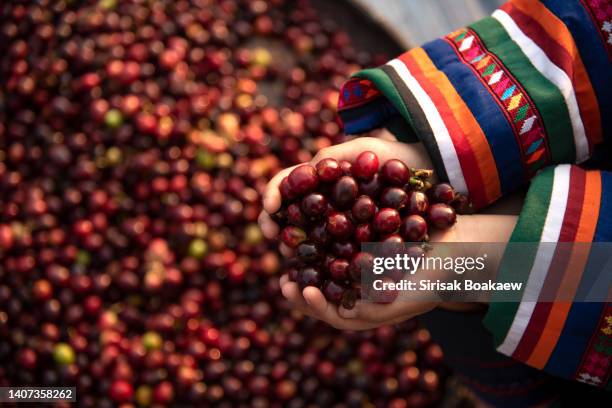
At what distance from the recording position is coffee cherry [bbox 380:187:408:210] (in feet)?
3.61

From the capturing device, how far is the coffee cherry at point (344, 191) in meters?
1.10

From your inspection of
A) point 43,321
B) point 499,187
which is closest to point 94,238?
point 43,321

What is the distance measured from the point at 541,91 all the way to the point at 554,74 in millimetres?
47

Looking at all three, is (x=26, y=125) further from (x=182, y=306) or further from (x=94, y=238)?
(x=182, y=306)

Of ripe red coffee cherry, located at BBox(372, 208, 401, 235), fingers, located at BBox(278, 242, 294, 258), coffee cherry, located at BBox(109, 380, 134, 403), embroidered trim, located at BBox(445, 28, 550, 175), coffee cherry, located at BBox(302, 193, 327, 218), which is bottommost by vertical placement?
coffee cherry, located at BBox(109, 380, 134, 403)

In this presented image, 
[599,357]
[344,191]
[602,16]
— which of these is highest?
[602,16]

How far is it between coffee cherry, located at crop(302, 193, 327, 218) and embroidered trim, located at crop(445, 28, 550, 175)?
40 centimetres

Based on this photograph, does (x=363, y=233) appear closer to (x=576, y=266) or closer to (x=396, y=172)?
(x=396, y=172)

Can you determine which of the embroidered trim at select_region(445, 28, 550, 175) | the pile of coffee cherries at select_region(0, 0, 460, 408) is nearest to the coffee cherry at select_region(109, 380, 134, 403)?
the pile of coffee cherries at select_region(0, 0, 460, 408)

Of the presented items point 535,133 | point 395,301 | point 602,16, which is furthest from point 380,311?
point 602,16

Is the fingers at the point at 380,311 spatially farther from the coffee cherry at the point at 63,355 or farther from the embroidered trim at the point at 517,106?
the coffee cherry at the point at 63,355

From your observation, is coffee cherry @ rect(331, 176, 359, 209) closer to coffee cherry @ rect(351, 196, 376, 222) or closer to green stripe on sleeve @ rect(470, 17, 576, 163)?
coffee cherry @ rect(351, 196, 376, 222)

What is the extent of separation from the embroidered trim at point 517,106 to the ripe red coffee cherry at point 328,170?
35 centimetres

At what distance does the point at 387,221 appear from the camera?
108cm
